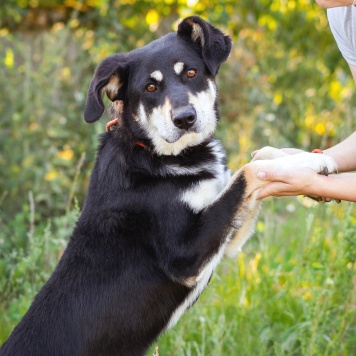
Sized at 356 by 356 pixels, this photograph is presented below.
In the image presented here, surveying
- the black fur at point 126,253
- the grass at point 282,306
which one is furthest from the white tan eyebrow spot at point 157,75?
the grass at point 282,306

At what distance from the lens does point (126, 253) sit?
289 cm

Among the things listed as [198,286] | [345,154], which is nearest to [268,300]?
[198,286]

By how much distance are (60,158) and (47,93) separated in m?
0.55

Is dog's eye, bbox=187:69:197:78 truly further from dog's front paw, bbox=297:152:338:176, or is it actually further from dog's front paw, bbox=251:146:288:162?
dog's front paw, bbox=297:152:338:176

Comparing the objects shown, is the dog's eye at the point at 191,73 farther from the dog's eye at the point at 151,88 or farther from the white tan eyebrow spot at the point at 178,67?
the dog's eye at the point at 151,88

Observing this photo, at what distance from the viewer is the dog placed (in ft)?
9.19

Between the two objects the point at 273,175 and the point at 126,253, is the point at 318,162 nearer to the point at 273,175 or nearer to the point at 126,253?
the point at 273,175

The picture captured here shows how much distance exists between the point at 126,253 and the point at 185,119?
2.14 feet

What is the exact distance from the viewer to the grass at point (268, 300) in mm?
3268

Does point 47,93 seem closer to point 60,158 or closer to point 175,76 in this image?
point 60,158

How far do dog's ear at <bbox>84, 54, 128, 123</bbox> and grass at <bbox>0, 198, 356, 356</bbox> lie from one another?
2.69ft

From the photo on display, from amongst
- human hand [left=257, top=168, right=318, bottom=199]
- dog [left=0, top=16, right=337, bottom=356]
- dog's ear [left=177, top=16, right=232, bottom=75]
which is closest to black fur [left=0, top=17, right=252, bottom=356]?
dog [left=0, top=16, right=337, bottom=356]

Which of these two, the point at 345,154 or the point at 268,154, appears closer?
the point at 268,154

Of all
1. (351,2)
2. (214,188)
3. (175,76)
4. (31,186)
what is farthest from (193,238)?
(31,186)
